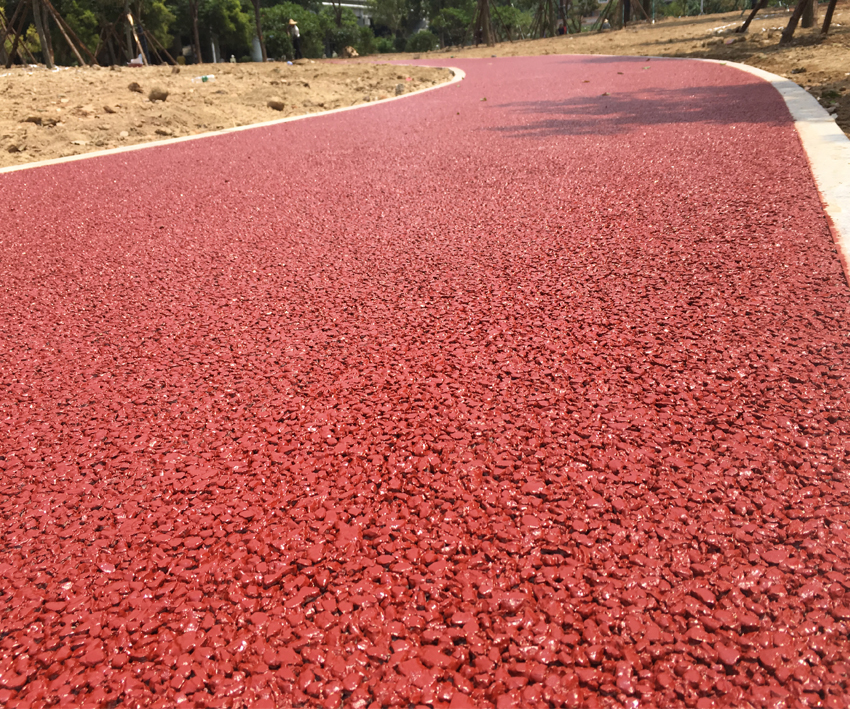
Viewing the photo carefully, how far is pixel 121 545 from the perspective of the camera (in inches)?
71.8

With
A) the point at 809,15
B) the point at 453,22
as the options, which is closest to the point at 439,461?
the point at 809,15

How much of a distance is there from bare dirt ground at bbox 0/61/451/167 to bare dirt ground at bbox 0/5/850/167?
0.02 meters

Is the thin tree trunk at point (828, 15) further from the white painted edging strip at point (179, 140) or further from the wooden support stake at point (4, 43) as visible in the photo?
the wooden support stake at point (4, 43)

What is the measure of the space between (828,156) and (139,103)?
1105cm

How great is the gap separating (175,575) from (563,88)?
11.9 m

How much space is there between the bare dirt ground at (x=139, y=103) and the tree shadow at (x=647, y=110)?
5.13 meters

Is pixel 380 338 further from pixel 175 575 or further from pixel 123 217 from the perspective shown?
pixel 123 217

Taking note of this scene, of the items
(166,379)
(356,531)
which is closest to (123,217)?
(166,379)

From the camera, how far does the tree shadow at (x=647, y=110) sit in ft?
22.9

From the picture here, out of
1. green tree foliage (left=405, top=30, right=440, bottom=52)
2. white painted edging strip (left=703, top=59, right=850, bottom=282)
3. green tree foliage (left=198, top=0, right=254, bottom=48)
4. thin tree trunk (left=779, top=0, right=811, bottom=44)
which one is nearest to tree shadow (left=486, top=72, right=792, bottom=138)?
white painted edging strip (left=703, top=59, right=850, bottom=282)

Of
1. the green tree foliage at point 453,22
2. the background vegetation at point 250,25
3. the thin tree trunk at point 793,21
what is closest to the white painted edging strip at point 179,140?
the thin tree trunk at point 793,21

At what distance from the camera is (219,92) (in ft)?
41.4

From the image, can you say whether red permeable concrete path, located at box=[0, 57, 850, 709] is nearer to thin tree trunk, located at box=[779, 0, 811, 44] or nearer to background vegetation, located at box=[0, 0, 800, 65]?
thin tree trunk, located at box=[779, 0, 811, 44]

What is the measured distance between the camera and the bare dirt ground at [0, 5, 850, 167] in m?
8.81
